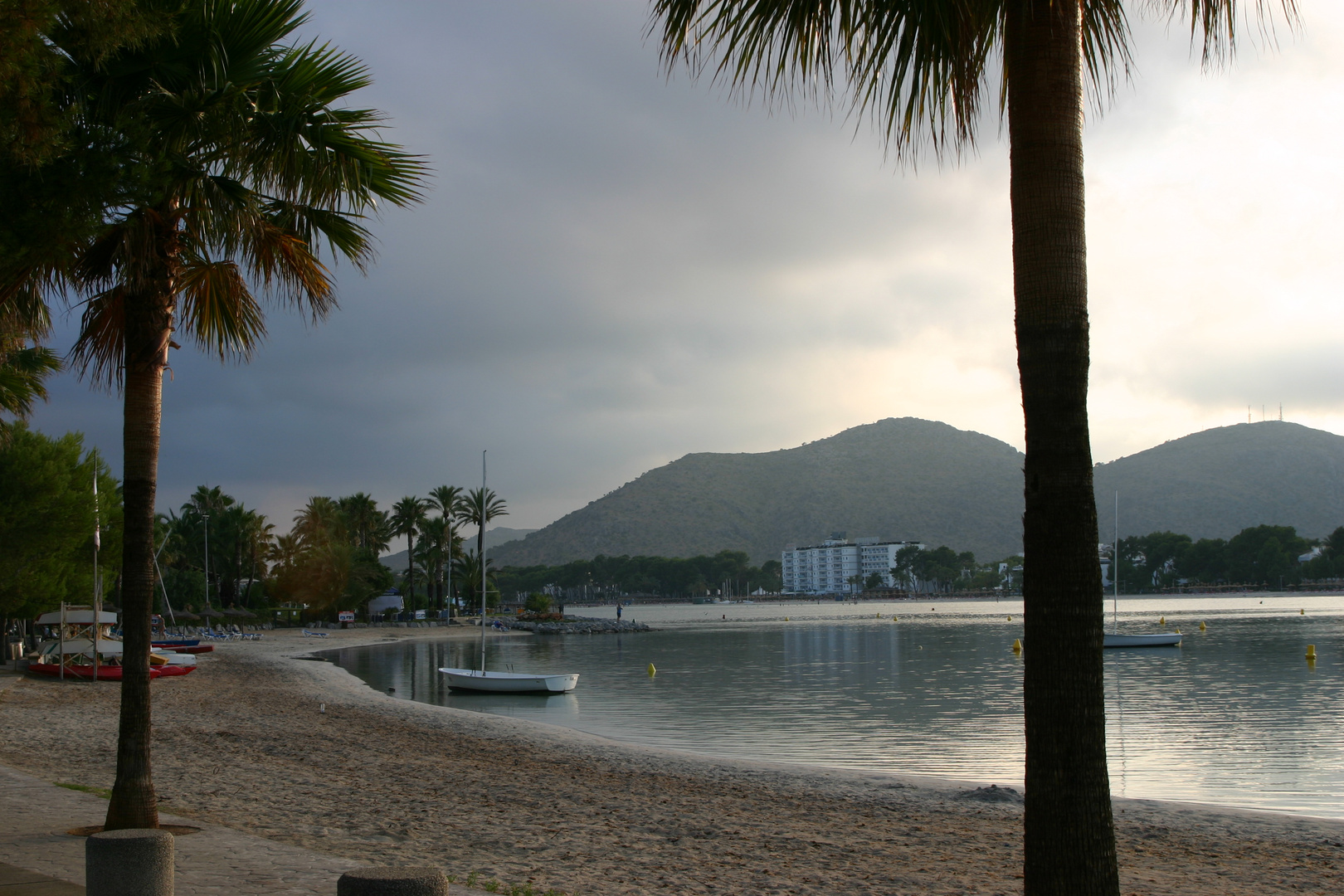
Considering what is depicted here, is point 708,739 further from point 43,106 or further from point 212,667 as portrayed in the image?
point 212,667

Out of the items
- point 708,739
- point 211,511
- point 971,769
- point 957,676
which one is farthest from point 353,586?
point 971,769

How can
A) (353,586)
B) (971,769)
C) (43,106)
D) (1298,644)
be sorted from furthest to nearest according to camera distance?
(353,586) → (1298,644) → (971,769) → (43,106)

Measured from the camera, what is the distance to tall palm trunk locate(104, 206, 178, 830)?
799 centimetres

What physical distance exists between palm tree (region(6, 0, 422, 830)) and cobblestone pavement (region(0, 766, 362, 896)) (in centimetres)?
59

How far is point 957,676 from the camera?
4247 centimetres

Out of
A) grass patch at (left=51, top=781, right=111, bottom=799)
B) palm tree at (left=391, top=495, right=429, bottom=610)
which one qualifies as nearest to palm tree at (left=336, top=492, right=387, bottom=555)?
palm tree at (left=391, top=495, right=429, bottom=610)

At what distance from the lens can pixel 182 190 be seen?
7.89 metres

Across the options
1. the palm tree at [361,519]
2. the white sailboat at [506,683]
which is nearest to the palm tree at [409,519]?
the palm tree at [361,519]

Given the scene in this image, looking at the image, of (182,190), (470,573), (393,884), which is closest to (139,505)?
(182,190)

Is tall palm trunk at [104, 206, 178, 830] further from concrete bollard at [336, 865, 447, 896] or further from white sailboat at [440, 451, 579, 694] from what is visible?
white sailboat at [440, 451, 579, 694]

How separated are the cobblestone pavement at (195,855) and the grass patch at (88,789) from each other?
1.69ft

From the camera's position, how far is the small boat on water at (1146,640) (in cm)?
5659

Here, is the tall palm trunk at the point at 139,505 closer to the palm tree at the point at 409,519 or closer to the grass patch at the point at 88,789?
the grass patch at the point at 88,789

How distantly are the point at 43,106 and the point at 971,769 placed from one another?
62.3 feet
